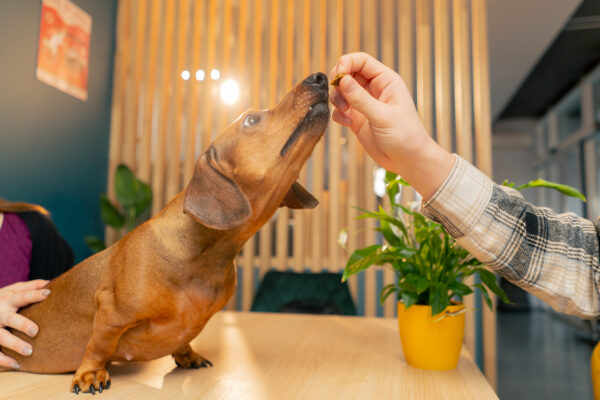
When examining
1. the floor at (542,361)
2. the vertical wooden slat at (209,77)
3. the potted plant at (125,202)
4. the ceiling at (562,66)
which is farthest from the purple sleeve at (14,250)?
the ceiling at (562,66)

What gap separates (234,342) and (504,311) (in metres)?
7.31

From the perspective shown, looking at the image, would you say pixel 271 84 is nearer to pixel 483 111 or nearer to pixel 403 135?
pixel 483 111

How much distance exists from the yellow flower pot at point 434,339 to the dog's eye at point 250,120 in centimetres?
54

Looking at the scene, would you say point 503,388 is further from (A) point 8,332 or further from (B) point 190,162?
(A) point 8,332

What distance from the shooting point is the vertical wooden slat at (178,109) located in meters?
2.91

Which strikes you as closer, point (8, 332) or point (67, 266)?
point (8, 332)

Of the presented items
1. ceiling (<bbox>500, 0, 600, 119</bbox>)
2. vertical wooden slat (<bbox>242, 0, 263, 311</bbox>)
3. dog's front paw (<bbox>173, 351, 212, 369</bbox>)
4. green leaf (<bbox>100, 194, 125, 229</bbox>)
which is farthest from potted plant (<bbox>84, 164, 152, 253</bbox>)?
ceiling (<bbox>500, 0, 600, 119</bbox>)

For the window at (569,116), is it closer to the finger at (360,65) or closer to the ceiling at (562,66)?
the ceiling at (562,66)

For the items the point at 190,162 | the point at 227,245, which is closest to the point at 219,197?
the point at 227,245

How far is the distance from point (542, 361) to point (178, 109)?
12.3ft

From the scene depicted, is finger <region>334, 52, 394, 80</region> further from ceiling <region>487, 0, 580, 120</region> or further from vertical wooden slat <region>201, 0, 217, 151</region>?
ceiling <region>487, 0, 580, 120</region>

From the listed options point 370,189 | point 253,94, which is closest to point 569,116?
point 370,189

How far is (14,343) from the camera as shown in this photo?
796 millimetres

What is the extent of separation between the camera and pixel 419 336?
91cm
